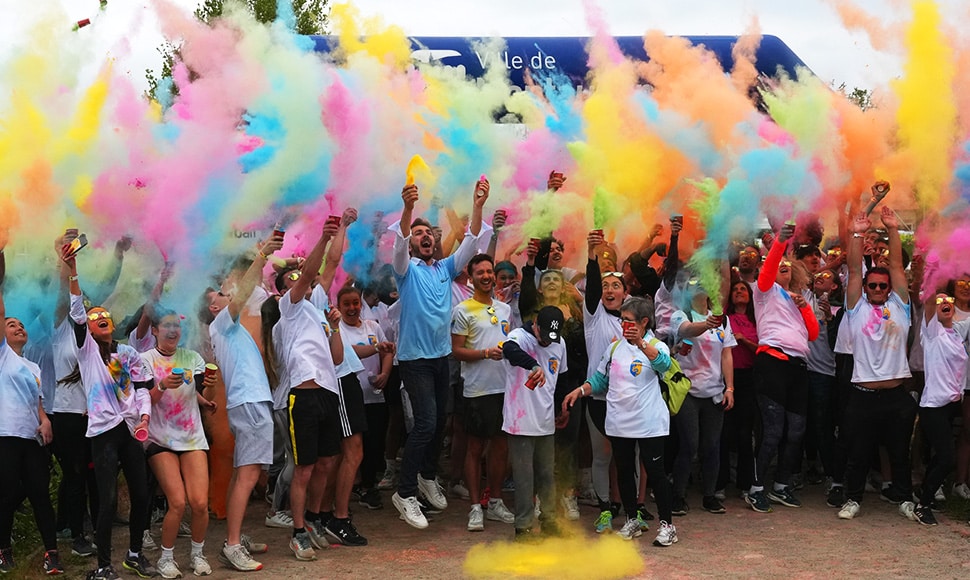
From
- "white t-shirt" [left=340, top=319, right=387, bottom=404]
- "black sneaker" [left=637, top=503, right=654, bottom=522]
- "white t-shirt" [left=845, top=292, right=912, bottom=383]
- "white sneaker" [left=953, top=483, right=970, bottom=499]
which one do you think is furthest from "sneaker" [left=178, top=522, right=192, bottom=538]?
"white sneaker" [left=953, top=483, right=970, bottom=499]

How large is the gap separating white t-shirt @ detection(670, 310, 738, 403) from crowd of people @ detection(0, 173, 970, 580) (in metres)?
0.02

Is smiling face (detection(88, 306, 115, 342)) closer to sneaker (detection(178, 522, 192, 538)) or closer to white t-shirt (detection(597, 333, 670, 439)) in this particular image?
sneaker (detection(178, 522, 192, 538))

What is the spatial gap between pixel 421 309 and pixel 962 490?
171 inches

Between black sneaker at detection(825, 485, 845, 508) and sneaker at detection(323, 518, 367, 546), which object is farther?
black sneaker at detection(825, 485, 845, 508)

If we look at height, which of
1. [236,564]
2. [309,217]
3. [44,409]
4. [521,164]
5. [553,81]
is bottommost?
[236,564]

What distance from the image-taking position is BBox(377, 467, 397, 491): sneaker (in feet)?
28.8

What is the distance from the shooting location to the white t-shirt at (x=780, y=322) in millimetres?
8188

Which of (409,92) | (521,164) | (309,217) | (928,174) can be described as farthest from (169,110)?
(928,174)

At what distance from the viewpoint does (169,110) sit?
7434 mm

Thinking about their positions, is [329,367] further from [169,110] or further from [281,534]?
[169,110]

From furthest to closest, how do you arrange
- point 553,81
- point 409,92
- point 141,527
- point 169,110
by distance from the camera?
point 553,81 → point 409,92 → point 169,110 → point 141,527

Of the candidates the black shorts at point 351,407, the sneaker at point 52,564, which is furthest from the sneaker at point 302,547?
the sneaker at point 52,564

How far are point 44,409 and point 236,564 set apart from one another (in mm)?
1657

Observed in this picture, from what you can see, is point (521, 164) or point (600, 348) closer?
point (600, 348)
